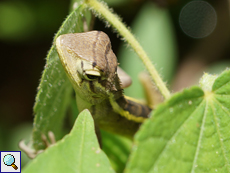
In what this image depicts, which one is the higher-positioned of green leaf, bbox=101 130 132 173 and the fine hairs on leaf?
green leaf, bbox=101 130 132 173

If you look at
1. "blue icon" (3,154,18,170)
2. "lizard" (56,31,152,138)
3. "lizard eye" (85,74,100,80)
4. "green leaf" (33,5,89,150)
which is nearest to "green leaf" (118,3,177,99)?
"lizard" (56,31,152,138)

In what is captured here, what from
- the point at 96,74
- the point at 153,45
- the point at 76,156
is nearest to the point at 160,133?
the point at 76,156

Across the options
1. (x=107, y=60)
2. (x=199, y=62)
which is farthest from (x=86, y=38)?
(x=199, y=62)

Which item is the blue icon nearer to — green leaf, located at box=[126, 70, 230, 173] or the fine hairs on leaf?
the fine hairs on leaf

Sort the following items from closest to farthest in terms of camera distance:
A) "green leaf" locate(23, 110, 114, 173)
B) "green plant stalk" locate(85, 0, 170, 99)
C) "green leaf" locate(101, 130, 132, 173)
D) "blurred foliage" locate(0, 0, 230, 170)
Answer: "green leaf" locate(23, 110, 114, 173)
"green plant stalk" locate(85, 0, 170, 99)
"green leaf" locate(101, 130, 132, 173)
"blurred foliage" locate(0, 0, 230, 170)

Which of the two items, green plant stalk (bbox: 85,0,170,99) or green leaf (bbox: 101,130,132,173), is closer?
green plant stalk (bbox: 85,0,170,99)

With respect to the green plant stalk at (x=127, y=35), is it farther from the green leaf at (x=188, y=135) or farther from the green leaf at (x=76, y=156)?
the green leaf at (x=76, y=156)
